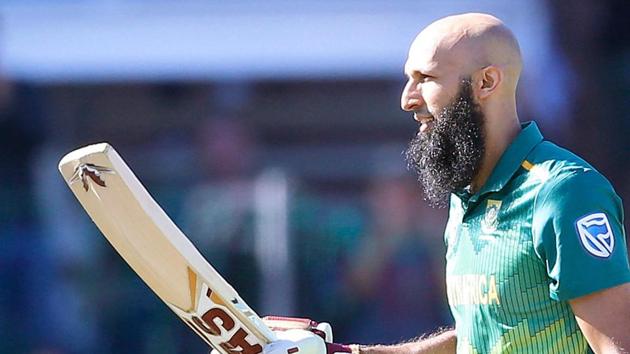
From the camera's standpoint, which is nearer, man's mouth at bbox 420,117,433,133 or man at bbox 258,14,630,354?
man at bbox 258,14,630,354

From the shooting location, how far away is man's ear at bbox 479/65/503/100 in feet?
9.78

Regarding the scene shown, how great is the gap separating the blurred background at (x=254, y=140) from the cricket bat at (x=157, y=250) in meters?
3.47

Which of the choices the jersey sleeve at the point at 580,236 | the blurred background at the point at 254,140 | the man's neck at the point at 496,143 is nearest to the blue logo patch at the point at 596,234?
the jersey sleeve at the point at 580,236

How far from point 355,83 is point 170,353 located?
6.94ft

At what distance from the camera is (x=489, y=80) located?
2.99 m

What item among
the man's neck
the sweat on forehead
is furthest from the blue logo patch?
the sweat on forehead

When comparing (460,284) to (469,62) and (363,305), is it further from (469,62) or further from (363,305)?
(363,305)

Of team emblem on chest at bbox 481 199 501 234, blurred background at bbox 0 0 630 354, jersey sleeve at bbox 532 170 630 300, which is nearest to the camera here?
jersey sleeve at bbox 532 170 630 300

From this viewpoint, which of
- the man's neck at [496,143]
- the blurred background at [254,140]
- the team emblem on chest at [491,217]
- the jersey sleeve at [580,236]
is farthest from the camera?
the blurred background at [254,140]

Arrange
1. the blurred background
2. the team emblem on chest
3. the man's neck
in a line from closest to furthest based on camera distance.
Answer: the team emblem on chest
the man's neck
the blurred background

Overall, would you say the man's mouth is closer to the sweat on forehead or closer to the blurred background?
the sweat on forehead

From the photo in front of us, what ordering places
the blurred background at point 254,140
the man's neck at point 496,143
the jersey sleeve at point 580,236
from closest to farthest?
1. the jersey sleeve at point 580,236
2. the man's neck at point 496,143
3. the blurred background at point 254,140

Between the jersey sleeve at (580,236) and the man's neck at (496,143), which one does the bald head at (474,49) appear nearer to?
the man's neck at (496,143)

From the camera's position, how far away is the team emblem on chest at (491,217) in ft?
9.57
